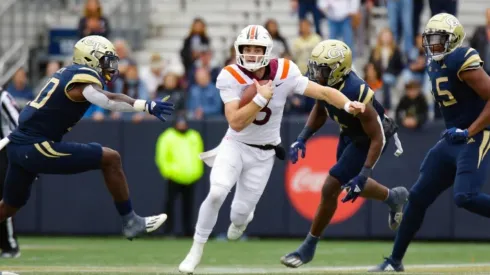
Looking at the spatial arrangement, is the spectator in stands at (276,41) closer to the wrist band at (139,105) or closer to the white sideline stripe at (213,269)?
the white sideline stripe at (213,269)

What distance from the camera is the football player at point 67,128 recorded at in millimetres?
8781

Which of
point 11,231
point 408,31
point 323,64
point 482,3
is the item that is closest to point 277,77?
point 323,64

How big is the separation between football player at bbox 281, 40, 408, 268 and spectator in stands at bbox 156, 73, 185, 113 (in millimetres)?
5221

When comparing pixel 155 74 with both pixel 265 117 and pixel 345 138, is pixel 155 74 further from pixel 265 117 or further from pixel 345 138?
pixel 265 117

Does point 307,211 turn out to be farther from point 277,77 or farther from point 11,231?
point 277,77

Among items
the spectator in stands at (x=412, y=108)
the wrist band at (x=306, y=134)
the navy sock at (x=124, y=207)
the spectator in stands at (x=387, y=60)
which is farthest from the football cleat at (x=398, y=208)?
the spectator in stands at (x=387, y=60)

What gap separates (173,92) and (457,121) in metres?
6.52

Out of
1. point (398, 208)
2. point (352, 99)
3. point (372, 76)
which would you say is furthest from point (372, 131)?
point (372, 76)

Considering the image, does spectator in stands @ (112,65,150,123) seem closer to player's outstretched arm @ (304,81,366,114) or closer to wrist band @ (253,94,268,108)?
player's outstretched arm @ (304,81,366,114)

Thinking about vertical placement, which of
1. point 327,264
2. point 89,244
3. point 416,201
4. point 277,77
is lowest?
point 89,244

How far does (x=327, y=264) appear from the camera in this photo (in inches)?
426

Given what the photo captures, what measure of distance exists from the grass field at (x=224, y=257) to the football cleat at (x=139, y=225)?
39 cm

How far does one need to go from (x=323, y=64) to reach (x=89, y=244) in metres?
5.51

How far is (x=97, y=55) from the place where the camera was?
899 cm
